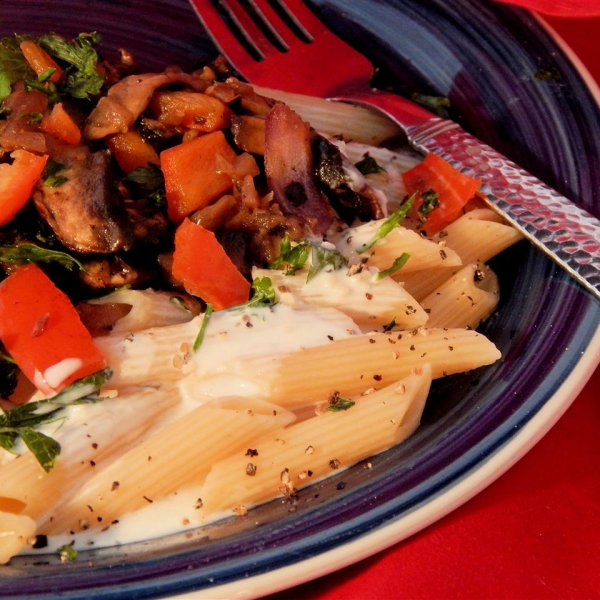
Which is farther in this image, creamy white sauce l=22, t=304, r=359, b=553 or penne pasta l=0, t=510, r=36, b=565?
creamy white sauce l=22, t=304, r=359, b=553

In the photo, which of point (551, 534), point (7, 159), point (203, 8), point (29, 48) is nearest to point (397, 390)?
point (551, 534)

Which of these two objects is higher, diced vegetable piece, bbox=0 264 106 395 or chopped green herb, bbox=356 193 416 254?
chopped green herb, bbox=356 193 416 254

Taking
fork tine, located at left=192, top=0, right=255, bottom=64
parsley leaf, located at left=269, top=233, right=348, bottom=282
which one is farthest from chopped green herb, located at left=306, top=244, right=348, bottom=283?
fork tine, located at left=192, top=0, right=255, bottom=64

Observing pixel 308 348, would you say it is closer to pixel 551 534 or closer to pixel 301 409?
pixel 301 409

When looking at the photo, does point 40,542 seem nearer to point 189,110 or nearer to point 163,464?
point 163,464

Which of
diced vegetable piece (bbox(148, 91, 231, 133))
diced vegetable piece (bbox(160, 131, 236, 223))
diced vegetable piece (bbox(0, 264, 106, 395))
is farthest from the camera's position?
diced vegetable piece (bbox(148, 91, 231, 133))

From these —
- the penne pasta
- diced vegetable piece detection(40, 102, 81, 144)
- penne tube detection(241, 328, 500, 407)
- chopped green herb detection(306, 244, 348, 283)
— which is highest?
diced vegetable piece detection(40, 102, 81, 144)

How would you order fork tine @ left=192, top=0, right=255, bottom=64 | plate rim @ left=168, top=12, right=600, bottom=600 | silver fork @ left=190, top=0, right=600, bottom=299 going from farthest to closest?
fork tine @ left=192, top=0, right=255, bottom=64 < silver fork @ left=190, top=0, right=600, bottom=299 < plate rim @ left=168, top=12, right=600, bottom=600

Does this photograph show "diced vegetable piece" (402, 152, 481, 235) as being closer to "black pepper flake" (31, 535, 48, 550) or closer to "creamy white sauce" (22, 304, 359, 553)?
"creamy white sauce" (22, 304, 359, 553)
